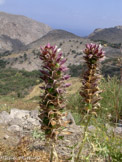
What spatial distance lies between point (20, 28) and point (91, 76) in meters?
123

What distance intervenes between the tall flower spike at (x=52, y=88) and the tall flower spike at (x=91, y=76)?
0.29 m

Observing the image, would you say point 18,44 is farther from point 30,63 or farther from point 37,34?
point 30,63

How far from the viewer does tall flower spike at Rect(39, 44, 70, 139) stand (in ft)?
6.44

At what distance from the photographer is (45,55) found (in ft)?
6.39

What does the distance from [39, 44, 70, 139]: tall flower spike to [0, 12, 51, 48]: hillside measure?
113 m

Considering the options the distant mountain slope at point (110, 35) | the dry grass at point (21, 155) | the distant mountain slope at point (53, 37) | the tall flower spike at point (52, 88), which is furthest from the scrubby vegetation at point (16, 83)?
the distant mountain slope at point (110, 35)

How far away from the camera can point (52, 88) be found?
6.57 ft

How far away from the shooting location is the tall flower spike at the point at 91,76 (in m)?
2.15

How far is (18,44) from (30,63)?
59.4m

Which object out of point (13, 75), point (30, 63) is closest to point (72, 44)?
point (30, 63)

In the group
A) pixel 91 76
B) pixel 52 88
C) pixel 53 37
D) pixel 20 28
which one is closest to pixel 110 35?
pixel 53 37

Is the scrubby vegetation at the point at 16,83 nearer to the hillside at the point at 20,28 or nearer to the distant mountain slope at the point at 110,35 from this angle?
the distant mountain slope at the point at 110,35

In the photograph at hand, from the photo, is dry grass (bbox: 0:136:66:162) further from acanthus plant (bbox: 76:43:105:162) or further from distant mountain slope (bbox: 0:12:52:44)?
distant mountain slope (bbox: 0:12:52:44)

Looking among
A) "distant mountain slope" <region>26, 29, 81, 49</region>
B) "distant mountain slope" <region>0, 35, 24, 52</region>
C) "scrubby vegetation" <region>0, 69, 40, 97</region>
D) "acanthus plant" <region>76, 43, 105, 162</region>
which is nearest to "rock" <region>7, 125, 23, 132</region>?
"acanthus plant" <region>76, 43, 105, 162</region>
